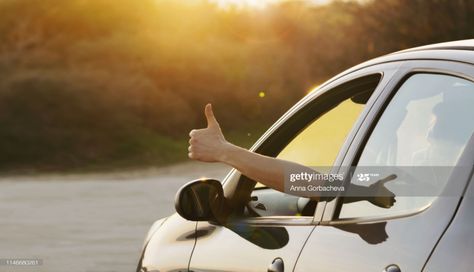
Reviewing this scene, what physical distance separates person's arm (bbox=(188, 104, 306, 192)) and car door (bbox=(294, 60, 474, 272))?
0.31m

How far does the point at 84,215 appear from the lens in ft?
53.1

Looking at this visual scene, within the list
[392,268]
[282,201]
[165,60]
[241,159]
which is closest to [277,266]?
[241,159]

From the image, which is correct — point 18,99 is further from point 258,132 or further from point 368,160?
point 368,160

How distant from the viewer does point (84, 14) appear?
50812 mm

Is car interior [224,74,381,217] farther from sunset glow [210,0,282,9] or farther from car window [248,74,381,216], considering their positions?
sunset glow [210,0,282,9]

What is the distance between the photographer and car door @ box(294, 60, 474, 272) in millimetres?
2727

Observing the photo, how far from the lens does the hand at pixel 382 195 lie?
3.15 metres

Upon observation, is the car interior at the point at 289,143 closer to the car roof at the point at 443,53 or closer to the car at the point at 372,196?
the car at the point at 372,196

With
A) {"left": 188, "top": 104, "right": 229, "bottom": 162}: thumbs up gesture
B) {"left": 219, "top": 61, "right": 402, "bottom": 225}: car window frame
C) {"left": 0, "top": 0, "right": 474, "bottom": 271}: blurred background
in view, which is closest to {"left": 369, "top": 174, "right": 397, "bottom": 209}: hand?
{"left": 219, "top": 61, "right": 402, "bottom": 225}: car window frame

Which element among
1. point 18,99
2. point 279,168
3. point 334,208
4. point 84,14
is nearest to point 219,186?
point 279,168

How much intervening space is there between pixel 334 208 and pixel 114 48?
43.9 meters

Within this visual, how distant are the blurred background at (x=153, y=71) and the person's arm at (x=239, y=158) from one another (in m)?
15.5

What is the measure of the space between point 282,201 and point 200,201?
0.43 meters

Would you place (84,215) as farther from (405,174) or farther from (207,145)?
(405,174)
